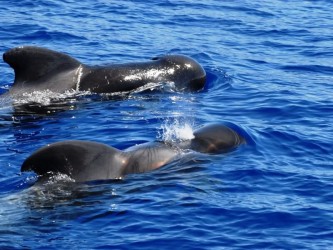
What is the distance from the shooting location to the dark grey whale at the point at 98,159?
1337 cm

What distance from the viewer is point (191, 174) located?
1409cm

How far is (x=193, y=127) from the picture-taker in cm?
1688

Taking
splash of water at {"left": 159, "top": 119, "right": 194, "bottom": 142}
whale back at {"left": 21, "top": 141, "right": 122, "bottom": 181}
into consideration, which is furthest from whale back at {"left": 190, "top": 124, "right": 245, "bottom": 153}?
whale back at {"left": 21, "top": 141, "right": 122, "bottom": 181}

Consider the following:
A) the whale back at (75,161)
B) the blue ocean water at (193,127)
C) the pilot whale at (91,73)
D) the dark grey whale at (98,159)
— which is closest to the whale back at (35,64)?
the pilot whale at (91,73)

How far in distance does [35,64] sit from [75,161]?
20.3 feet

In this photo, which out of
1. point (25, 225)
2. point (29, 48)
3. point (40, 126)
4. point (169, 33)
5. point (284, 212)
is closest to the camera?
point (25, 225)

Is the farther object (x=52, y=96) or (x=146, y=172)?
(x=52, y=96)

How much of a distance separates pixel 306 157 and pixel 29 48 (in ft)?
21.3

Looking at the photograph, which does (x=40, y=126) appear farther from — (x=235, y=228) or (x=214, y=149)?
(x=235, y=228)

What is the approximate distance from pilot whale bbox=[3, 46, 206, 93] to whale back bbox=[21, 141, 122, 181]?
5.88 m

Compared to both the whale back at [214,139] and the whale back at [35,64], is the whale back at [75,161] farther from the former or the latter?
the whale back at [35,64]

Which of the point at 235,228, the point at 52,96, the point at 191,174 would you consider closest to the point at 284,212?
the point at 235,228

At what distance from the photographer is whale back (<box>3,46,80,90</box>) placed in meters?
19.0

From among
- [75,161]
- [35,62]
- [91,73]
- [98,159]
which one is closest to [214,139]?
[98,159]
